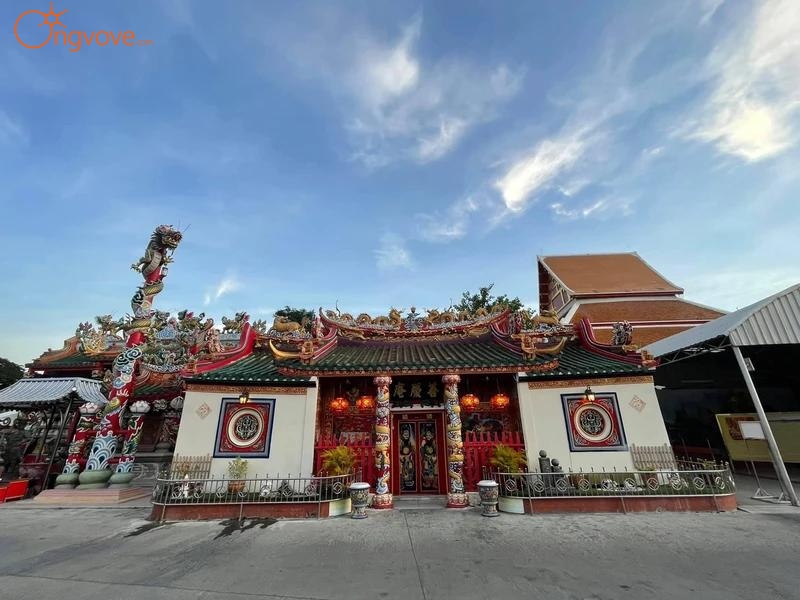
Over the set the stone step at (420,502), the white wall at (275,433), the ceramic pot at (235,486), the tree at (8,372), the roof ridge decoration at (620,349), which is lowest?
the stone step at (420,502)

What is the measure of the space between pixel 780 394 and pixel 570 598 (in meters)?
20.6

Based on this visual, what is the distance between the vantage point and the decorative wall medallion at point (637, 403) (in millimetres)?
10594

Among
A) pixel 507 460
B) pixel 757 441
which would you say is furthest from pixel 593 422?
pixel 757 441

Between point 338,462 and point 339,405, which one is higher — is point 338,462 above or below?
below

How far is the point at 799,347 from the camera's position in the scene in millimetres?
14641

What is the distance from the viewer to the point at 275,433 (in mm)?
10867

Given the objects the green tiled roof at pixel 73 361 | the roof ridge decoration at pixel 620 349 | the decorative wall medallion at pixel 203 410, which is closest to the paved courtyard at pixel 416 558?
the decorative wall medallion at pixel 203 410

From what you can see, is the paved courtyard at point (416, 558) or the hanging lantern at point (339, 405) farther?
the hanging lantern at point (339, 405)

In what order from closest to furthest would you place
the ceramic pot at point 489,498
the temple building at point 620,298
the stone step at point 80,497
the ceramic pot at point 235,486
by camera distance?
the ceramic pot at point 489,498, the ceramic pot at point 235,486, the stone step at point 80,497, the temple building at point 620,298

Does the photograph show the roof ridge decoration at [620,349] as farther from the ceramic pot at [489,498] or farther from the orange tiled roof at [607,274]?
the orange tiled roof at [607,274]

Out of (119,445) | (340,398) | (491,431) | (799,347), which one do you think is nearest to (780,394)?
(799,347)

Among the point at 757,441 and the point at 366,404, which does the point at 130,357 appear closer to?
the point at 366,404

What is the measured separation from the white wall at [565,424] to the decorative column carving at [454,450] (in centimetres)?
211

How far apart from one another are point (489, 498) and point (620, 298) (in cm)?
2099
